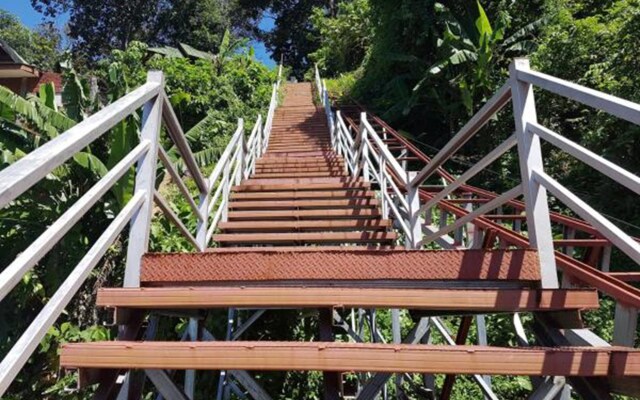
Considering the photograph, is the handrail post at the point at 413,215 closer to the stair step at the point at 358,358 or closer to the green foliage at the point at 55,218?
the stair step at the point at 358,358

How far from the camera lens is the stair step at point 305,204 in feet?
19.2

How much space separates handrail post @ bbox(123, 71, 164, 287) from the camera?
2.37 m

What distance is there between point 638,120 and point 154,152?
2000 mm

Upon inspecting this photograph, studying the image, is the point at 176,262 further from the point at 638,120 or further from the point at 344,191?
the point at 344,191

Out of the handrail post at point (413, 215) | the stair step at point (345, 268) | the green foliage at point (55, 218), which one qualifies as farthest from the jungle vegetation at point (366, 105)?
the stair step at point (345, 268)

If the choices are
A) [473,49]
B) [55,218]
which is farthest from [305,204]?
[473,49]

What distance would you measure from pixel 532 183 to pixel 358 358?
122cm

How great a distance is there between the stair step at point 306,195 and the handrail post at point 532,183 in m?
3.64

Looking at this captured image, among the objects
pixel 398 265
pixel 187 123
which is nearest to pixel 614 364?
pixel 398 265

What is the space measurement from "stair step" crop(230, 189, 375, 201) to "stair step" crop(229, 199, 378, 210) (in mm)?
163

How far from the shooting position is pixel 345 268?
2.46 meters

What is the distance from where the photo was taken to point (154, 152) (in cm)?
254

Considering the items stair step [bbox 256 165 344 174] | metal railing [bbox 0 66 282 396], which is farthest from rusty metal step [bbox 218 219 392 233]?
stair step [bbox 256 165 344 174]

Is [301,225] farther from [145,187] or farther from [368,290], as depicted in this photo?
[368,290]
